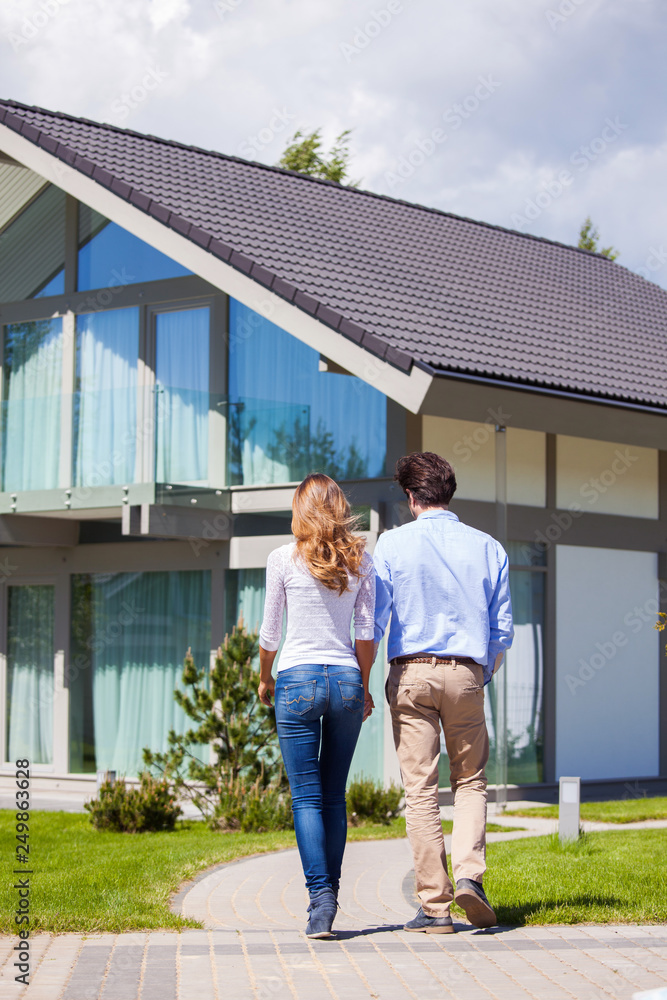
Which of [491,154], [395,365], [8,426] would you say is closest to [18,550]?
[8,426]

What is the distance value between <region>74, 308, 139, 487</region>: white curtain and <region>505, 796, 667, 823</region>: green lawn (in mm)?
5296

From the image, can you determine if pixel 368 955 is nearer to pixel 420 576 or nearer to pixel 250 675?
pixel 420 576

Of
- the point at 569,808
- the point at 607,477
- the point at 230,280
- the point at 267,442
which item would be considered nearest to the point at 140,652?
the point at 267,442

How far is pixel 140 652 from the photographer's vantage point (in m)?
13.9

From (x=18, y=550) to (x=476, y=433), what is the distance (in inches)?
236

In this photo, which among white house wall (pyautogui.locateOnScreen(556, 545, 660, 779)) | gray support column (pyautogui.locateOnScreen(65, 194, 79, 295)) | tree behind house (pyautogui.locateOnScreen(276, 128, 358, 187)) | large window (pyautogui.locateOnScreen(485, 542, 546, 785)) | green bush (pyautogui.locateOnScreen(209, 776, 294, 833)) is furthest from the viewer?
tree behind house (pyautogui.locateOnScreen(276, 128, 358, 187))

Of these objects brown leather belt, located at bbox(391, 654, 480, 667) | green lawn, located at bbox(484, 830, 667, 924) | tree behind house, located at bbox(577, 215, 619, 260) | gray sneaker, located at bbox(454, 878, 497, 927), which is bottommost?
green lawn, located at bbox(484, 830, 667, 924)

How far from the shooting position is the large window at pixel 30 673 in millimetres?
14555

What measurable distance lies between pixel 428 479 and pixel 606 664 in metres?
8.50

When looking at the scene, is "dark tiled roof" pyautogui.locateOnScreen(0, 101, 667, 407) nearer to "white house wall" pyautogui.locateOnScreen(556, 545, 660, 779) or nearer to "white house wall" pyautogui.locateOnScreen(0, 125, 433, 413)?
"white house wall" pyautogui.locateOnScreen(0, 125, 433, 413)

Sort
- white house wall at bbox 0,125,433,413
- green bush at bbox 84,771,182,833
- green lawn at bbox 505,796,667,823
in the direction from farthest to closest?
1. white house wall at bbox 0,125,433,413
2. green lawn at bbox 505,796,667,823
3. green bush at bbox 84,771,182,833

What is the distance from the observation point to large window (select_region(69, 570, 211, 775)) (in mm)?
13523

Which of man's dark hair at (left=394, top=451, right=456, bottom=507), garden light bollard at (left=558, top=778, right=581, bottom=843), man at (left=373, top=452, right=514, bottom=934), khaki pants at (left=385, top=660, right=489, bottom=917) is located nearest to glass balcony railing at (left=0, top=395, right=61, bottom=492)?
garden light bollard at (left=558, top=778, right=581, bottom=843)

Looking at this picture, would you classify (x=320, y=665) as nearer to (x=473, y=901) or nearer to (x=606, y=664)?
(x=473, y=901)
